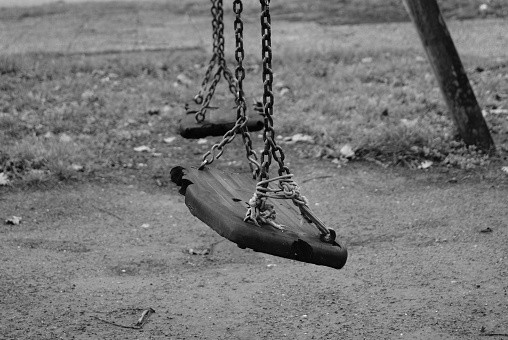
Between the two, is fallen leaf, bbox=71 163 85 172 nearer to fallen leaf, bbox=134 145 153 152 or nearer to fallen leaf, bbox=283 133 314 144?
fallen leaf, bbox=134 145 153 152

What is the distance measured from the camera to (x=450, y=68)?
16.5 feet

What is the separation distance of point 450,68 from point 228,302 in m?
2.51

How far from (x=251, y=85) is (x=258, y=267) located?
3.46m

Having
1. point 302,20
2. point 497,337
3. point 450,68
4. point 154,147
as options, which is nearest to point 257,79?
point 154,147

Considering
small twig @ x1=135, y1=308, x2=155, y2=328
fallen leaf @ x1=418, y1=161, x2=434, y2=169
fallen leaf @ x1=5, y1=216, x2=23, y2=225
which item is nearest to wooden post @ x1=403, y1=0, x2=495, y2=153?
fallen leaf @ x1=418, y1=161, x2=434, y2=169

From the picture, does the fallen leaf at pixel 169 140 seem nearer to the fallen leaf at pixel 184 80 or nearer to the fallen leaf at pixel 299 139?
the fallen leaf at pixel 299 139

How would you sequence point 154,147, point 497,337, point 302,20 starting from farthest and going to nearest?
1. point 302,20
2. point 154,147
3. point 497,337

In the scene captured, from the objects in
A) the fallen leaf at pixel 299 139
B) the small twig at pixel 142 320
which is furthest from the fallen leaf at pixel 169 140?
the small twig at pixel 142 320

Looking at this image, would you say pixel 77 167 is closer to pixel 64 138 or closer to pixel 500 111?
pixel 64 138

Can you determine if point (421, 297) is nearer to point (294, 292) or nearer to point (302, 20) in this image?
point (294, 292)

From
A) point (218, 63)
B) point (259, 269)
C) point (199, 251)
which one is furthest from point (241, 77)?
→ point (199, 251)

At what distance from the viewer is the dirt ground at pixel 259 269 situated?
323 centimetres

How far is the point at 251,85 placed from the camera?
7035mm

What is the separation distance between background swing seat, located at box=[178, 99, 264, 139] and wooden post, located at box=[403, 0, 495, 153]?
179 centimetres
